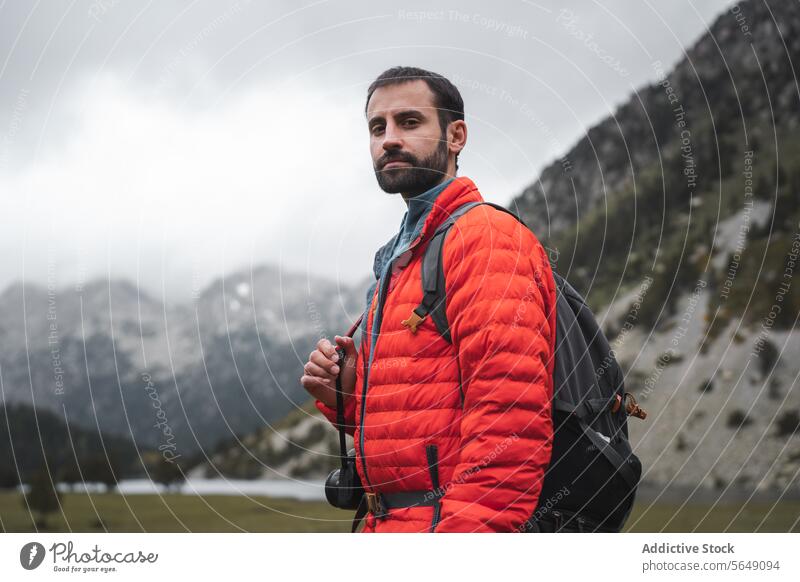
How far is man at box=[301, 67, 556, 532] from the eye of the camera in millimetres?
2605

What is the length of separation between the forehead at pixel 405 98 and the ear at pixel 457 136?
0.13m

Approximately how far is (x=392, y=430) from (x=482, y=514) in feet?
1.65

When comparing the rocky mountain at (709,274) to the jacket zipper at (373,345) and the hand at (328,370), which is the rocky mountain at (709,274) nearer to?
the hand at (328,370)

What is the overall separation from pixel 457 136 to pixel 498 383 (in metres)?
1.29

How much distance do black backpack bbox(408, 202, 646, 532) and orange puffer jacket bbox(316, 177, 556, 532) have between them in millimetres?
62

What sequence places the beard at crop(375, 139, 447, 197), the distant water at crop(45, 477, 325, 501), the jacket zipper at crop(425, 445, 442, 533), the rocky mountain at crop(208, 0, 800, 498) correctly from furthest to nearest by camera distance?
the distant water at crop(45, 477, 325, 501), the rocky mountain at crop(208, 0, 800, 498), the beard at crop(375, 139, 447, 197), the jacket zipper at crop(425, 445, 442, 533)

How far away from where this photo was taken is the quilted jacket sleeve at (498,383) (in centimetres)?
259

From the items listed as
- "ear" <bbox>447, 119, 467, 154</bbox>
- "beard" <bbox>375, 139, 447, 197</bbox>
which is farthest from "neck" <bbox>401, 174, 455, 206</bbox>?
"ear" <bbox>447, 119, 467, 154</bbox>

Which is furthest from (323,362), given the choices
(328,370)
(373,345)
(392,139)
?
(392,139)

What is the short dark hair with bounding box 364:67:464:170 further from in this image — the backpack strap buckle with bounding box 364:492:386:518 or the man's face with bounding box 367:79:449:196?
the backpack strap buckle with bounding box 364:492:386:518

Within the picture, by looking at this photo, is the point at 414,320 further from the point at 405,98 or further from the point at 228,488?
the point at 228,488

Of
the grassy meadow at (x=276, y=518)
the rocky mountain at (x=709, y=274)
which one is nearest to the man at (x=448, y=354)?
the grassy meadow at (x=276, y=518)
